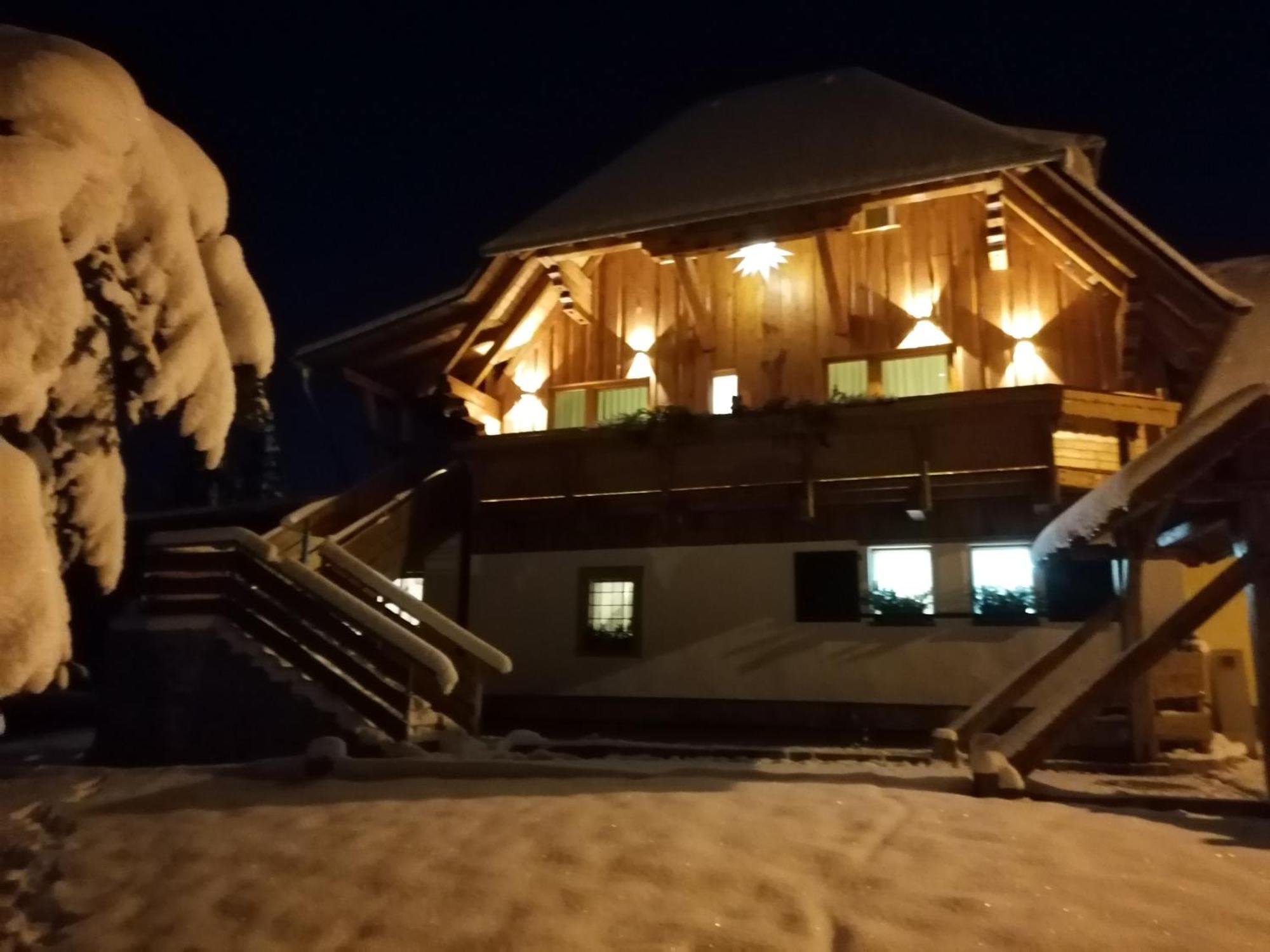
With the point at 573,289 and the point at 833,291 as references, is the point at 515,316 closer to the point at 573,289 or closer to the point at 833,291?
the point at 573,289

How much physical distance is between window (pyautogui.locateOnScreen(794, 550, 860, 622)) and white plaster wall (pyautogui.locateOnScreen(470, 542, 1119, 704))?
10 cm

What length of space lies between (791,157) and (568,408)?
213 inches

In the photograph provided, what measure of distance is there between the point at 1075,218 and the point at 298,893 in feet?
39.7

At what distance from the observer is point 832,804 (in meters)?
6.95

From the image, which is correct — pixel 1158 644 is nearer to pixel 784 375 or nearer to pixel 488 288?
pixel 784 375

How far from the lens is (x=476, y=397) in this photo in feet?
51.9

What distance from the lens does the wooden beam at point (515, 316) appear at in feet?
52.0

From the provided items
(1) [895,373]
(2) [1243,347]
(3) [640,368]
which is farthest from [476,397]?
(2) [1243,347]

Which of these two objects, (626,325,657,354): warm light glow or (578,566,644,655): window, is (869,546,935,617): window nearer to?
(578,566,644,655): window

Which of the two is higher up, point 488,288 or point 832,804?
point 488,288

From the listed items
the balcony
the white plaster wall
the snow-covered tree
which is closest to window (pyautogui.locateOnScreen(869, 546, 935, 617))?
the white plaster wall

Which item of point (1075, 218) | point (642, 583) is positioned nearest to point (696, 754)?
point (642, 583)

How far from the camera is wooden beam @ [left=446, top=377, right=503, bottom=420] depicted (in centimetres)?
1539

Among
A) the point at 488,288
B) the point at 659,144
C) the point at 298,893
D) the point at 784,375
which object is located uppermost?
the point at 659,144
